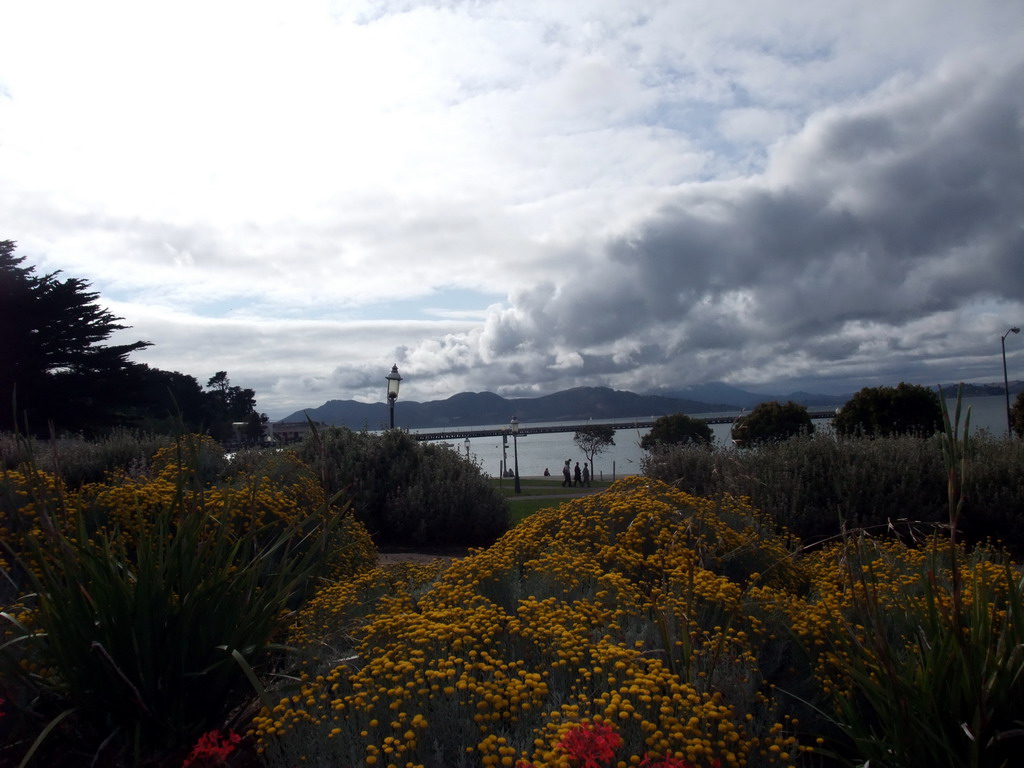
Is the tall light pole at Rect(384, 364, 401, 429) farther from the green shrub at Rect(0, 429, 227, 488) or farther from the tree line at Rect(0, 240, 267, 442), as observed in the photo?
the tree line at Rect(0, 240, 267, 442)

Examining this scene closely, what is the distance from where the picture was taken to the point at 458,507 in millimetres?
11945

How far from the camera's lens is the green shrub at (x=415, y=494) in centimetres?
1182

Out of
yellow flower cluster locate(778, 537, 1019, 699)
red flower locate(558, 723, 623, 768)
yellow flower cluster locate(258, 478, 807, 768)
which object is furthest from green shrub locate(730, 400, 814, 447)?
red flower locate(558, 723, 623, 768)

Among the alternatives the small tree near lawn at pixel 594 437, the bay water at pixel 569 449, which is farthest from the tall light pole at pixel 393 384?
the small tree near lawn at pixel 594 437

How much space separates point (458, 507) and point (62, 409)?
29.5m

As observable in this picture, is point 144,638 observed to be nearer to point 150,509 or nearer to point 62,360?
point 150,509

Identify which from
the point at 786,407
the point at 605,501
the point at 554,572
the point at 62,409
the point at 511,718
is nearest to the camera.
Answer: the point at 511,718

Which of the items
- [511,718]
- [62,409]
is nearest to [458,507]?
[511,718]

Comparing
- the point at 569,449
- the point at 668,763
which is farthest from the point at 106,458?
the point at 569,449

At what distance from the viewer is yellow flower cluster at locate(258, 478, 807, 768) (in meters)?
2.96

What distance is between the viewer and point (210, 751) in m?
3.09

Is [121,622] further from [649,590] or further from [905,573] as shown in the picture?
[905,573]

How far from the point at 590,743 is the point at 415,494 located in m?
9.50

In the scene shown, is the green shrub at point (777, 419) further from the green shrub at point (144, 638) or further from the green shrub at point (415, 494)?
the green shrub at point (144, 638)
